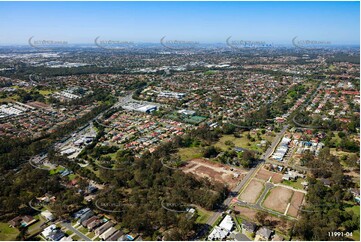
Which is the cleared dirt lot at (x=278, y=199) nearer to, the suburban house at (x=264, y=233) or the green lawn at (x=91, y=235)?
the suburban house at (x=264, y=233)

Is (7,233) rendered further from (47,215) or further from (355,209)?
(355,209)

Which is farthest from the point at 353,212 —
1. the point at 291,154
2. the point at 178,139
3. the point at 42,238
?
the point at 42,238

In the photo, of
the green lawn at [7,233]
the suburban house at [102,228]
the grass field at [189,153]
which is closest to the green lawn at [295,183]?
the grass field at [189,153]

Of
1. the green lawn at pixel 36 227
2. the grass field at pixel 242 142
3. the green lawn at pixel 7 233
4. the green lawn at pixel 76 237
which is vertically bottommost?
the green lawn at pixel 7 233

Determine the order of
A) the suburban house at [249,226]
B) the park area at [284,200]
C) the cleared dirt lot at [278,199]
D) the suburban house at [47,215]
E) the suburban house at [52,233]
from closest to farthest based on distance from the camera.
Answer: the suburban house at [52,233] → the suburban house at [249,226] → the suburban house at [47,215] → the park area at [284,200] → the cleared dirt lot at [278,199]

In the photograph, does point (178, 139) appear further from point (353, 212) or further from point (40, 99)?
point (40, 99)

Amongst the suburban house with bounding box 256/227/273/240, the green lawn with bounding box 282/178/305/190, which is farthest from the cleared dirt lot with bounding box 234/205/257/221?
the green lawn with bounding box 282/178/305/190
